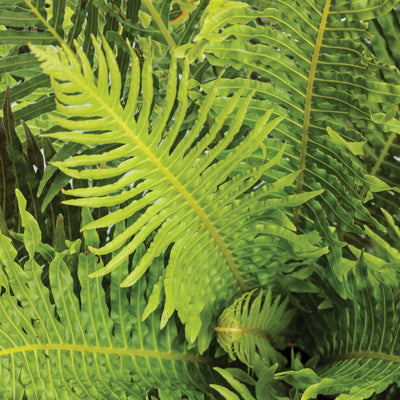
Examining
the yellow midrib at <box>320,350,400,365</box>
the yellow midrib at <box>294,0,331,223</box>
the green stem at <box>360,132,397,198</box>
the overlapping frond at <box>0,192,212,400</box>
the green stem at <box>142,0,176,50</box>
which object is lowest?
the yellow midrib at <box>320,350,400,365</box>

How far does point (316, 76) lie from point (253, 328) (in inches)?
7.7

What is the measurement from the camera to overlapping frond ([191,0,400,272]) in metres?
0.31

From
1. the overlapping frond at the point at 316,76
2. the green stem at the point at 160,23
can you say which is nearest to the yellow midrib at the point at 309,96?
the overlapping frond at the point at 316,76

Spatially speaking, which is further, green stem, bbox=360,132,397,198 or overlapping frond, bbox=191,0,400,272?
green stem, bbox=360,132,397,198

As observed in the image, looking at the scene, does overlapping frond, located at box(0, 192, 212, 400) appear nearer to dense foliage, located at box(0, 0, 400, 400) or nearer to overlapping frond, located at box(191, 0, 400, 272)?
dense foliage, located at box(0, 0, 400, 400)

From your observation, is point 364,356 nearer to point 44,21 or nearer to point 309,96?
point 309,96

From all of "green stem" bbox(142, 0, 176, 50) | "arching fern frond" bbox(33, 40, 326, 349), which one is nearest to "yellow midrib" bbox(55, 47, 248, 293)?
"arching fern frond" bbox(33, 40, 326, 349)

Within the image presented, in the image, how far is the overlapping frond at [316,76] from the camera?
0.31 meters

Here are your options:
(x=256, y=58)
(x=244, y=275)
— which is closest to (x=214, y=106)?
(x=256, y=58)

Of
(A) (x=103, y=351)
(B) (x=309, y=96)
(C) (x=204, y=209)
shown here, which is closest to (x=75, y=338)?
(A) (x=103, y=351)

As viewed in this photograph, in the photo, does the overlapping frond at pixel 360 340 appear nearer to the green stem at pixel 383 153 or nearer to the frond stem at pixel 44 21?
the green stem at pixel 383 153

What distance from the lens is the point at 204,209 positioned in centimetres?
34

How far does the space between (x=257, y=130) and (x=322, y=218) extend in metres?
0.11

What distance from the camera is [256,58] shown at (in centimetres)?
33
